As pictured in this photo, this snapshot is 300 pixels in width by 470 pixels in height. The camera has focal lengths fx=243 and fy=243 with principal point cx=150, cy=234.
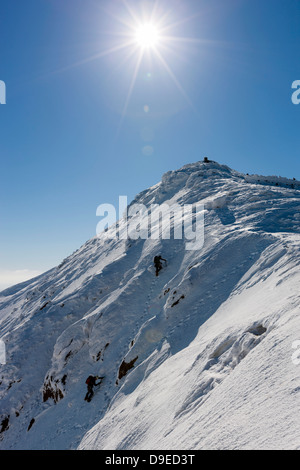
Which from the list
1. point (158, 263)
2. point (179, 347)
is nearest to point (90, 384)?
point (179, 347)

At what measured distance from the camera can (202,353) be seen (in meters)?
9.78

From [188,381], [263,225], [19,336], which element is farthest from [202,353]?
[19,336]

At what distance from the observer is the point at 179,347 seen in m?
13.3

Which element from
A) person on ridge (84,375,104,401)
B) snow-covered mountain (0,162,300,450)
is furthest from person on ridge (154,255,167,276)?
person on ridge (84,375,104,401)

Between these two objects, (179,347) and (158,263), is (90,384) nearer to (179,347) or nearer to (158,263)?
(179,347)

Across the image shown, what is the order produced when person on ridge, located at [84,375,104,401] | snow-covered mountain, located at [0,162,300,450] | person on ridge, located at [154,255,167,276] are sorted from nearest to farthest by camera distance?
snow-covered mountain, located at [0,162,300,450], person on ridge, located at [84,375,104,401], person on ridge, located at [154,255,167,276]

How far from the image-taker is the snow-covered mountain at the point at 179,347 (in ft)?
20.0

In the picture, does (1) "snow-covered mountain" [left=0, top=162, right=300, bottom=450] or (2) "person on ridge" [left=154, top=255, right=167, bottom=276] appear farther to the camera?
(2) "person on ridge" [left=154, top=255, right=167, bottom=276]

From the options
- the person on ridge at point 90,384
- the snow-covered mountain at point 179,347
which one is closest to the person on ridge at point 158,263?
the snow-covered mountain at point 179,347

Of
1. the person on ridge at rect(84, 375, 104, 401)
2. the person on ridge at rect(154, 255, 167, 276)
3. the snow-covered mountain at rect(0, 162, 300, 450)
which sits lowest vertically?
the person on ridge at rect(84, 375, 104, 401)

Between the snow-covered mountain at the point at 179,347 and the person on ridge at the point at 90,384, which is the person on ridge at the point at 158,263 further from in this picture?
the person on ridge at the point at 90,384

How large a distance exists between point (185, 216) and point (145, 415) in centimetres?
2143

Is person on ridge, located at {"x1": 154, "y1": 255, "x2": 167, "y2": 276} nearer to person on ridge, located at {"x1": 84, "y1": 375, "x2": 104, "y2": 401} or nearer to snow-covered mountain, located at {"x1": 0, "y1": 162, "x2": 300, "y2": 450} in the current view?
snow-covered mountain, located at {"x1": 0, "y1": 162, "x2": 300, "y2": 450}

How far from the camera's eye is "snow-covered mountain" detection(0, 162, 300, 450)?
6086mm
